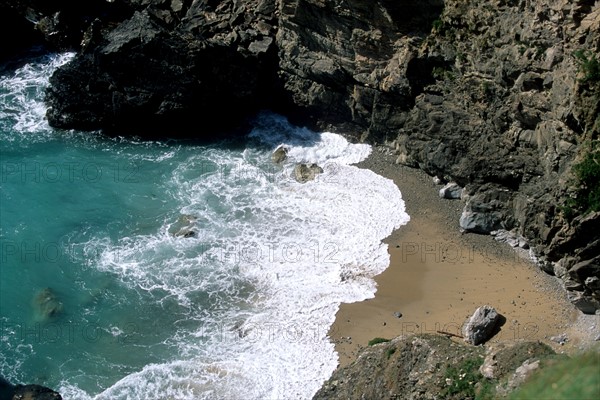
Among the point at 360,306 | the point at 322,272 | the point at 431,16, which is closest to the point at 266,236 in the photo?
the point at 322,272

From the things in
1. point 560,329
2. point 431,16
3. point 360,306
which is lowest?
point 360,306

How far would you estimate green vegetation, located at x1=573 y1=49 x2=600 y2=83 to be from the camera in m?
31.9

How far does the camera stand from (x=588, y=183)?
32.8m

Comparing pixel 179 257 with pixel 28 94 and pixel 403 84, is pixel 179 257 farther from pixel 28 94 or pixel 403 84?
pixel 28 94

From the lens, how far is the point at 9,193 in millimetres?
42875

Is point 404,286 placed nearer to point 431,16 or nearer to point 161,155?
point 431,16

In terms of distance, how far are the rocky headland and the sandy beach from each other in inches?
35.0

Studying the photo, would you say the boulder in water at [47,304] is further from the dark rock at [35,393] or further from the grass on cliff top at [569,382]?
the grass on cliff top at [569,382]

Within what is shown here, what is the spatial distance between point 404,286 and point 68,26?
32603 mm

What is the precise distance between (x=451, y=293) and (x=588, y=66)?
1173 centimetres

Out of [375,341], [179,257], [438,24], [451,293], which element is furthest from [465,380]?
[438,24]

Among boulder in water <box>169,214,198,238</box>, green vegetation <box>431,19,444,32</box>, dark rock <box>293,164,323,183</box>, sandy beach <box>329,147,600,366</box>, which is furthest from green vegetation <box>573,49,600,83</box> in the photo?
boulder in water <box>169,214,198,238</box>

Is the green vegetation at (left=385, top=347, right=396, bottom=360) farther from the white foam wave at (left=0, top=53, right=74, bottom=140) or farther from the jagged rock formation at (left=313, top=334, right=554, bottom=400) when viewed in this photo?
the white foam wave at (left=0, top=53, right=74, bottom=140)

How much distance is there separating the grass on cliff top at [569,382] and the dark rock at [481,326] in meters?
13.4
